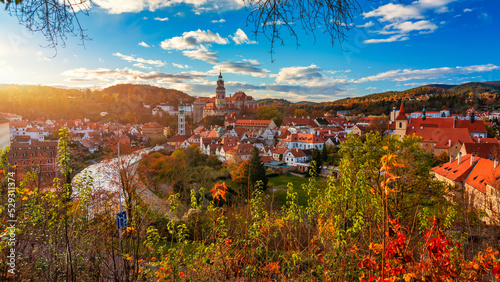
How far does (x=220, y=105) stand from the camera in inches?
3108

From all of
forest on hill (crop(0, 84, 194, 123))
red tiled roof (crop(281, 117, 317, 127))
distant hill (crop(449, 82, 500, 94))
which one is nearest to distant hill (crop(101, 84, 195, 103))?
forest on hill (crop(0, 84, 194, 123))

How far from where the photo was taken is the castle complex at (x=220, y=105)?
7538 centimetres

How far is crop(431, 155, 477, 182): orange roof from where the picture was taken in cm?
1673

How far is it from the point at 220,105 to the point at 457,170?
66.1m

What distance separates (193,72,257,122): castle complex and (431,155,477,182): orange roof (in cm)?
5796

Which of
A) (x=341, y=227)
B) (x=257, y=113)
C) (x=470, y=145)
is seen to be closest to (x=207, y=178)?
(x=341, y=227)

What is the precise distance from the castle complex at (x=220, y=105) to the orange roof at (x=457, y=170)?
57962 mm

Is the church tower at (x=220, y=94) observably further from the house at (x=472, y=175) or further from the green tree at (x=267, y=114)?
the house at (x=472, y=175)

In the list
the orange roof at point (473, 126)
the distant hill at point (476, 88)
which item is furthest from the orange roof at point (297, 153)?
the distant hill at point (476, 88)

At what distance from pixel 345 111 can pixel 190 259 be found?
98.8 m

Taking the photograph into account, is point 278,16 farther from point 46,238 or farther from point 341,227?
point 46,238

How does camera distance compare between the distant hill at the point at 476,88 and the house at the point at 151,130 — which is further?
the distant hill at the point at 476,88

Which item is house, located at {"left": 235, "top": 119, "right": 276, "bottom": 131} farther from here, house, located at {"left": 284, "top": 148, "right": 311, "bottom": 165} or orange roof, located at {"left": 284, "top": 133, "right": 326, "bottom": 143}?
house, located at {"left": 284, "top": 148, "right": 311, "bottom": 165}

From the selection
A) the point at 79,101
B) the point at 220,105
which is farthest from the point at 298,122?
the point at 79,101
